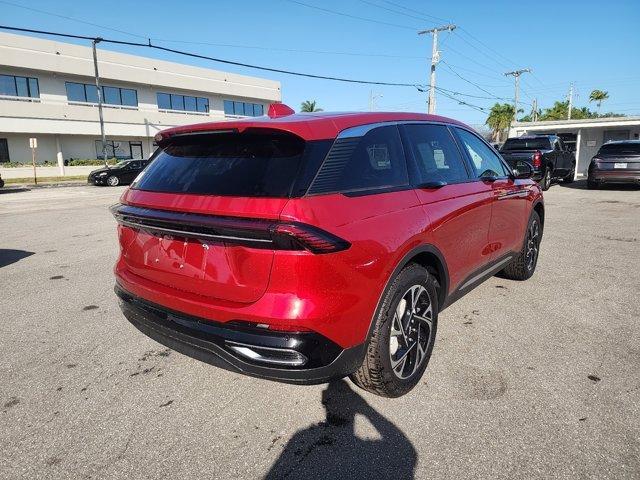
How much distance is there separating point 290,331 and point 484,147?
10.1 ft

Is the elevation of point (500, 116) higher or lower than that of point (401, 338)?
higher

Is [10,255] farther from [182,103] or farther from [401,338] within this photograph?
[182,103]

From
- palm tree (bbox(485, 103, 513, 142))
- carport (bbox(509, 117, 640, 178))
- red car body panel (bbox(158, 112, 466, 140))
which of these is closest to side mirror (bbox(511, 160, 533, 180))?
red car body panel (bbox(158, 112, 466, 140))

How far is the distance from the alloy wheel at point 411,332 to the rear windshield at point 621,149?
14984 mm

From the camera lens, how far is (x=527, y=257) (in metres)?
5.08

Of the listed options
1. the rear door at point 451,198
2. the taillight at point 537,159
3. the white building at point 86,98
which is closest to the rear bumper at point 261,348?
the rear door at point 451,198

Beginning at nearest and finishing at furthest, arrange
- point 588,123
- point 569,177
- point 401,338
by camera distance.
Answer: point 401,338 < point 569,177 < point 588,123

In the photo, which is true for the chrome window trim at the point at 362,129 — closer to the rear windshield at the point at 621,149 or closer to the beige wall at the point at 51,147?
the rear windshield at the point at 621,149

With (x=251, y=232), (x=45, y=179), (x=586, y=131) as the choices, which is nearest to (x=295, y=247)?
(x=251, y=232)

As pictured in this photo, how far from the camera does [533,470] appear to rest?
2.18m

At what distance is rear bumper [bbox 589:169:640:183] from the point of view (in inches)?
565

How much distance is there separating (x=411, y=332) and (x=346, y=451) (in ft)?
2.93

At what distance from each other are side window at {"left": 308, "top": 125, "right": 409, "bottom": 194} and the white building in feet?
123

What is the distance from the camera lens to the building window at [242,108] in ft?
154
